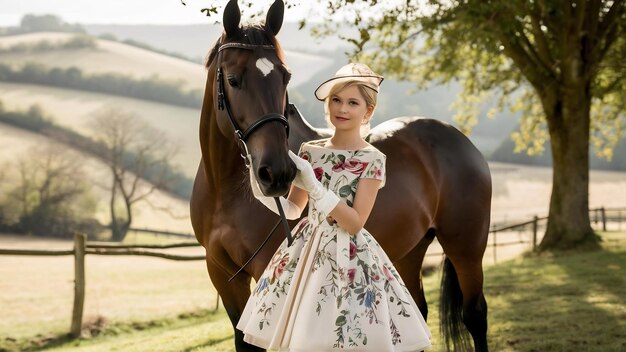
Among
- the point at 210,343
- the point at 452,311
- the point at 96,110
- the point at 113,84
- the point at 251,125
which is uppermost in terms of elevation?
the point at 113,84

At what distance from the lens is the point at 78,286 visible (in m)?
9.16

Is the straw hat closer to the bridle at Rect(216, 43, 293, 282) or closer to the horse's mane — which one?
the bridle at Rect(216, 43, 293, 282)

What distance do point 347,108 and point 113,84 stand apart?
56.1 metres

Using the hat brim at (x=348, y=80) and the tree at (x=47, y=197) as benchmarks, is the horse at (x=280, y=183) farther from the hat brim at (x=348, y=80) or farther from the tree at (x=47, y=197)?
the tree at (x=47, y=197)

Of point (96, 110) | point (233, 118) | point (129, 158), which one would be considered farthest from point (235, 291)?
point (96, 110)

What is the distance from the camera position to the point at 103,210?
3659cm

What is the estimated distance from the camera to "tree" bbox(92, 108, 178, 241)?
3616cm

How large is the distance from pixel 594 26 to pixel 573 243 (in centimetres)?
429

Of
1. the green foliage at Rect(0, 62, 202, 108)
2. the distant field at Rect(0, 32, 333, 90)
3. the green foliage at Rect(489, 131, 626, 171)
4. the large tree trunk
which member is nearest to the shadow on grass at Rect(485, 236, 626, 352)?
the large tree trunk

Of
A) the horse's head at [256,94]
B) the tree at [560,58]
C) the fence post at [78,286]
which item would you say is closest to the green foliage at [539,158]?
the tree at [560,58]

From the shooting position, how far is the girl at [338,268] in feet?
8.16

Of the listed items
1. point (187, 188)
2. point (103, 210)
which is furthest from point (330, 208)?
point (187, 188)

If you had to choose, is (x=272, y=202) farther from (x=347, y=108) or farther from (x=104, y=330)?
(x=104, y=330)

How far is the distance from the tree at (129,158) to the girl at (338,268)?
111ft
